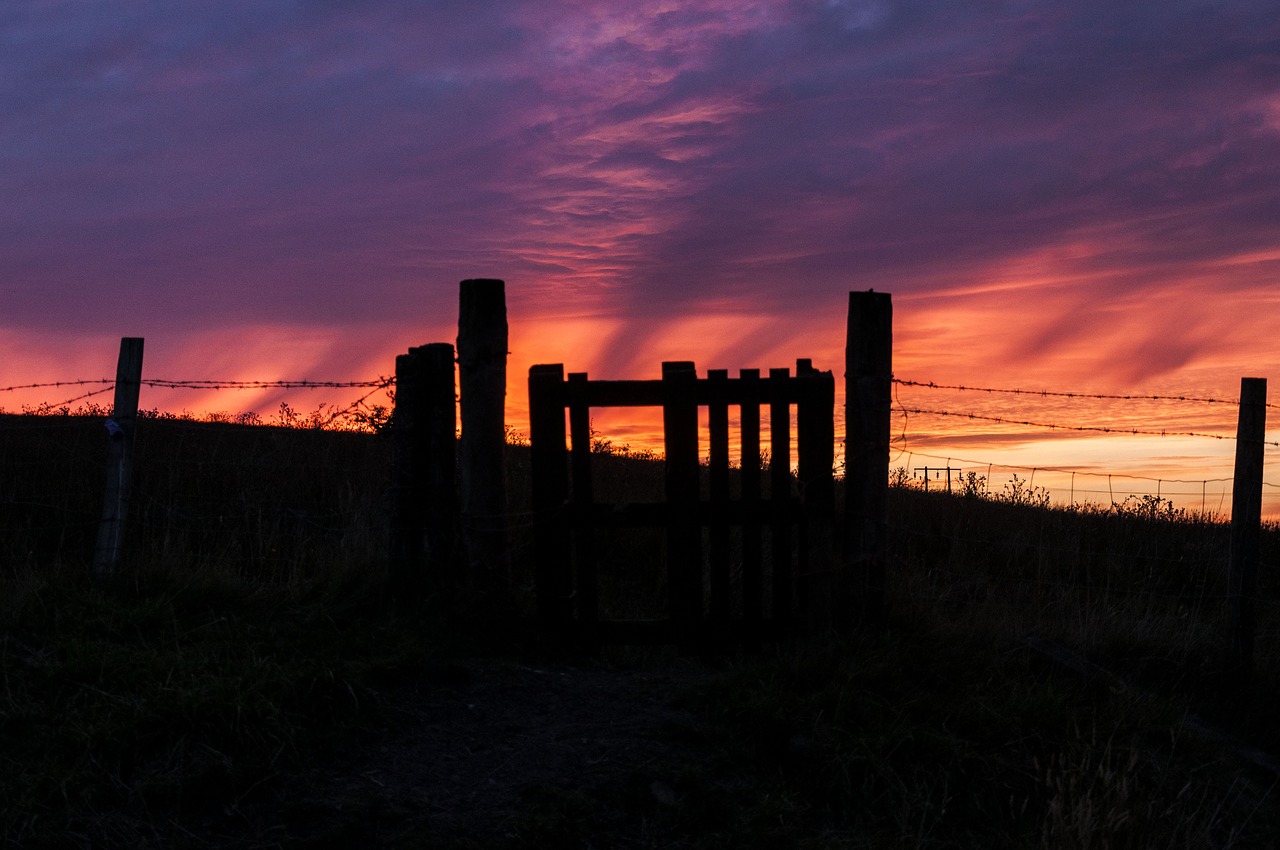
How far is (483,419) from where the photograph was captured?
Result: 753 cm

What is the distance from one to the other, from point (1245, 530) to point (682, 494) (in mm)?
4640

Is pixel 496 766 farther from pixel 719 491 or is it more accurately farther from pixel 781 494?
pixel 781 494

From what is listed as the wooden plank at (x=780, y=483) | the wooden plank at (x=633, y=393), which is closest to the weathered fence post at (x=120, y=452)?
the wooden plank at (x=633, y=393)

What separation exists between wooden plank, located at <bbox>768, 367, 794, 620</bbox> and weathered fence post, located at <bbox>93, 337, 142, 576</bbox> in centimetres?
511

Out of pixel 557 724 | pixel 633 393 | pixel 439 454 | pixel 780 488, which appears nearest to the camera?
pixel 557 724

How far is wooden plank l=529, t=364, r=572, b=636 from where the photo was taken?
7391 millimetres

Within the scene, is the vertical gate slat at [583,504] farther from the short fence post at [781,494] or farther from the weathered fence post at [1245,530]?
the weathered fence post at [1245,530]

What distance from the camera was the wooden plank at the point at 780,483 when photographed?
7371 millimetres

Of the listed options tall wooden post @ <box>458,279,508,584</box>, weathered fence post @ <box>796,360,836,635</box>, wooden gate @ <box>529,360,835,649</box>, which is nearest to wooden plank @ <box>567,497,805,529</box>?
wooden gate @ <box>529,360,835,649</box>

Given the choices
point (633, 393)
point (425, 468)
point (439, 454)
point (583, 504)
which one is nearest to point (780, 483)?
point (633, 393)

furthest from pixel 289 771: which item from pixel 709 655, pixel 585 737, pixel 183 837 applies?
pixel 709 655

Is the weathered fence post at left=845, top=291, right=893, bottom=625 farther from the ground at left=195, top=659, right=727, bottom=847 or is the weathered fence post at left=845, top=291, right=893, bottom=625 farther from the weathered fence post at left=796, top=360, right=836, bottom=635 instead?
the ground at left=195, top=659, right=727, bottom=847

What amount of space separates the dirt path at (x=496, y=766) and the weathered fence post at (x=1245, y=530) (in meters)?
4.85

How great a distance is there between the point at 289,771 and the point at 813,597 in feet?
13.0
